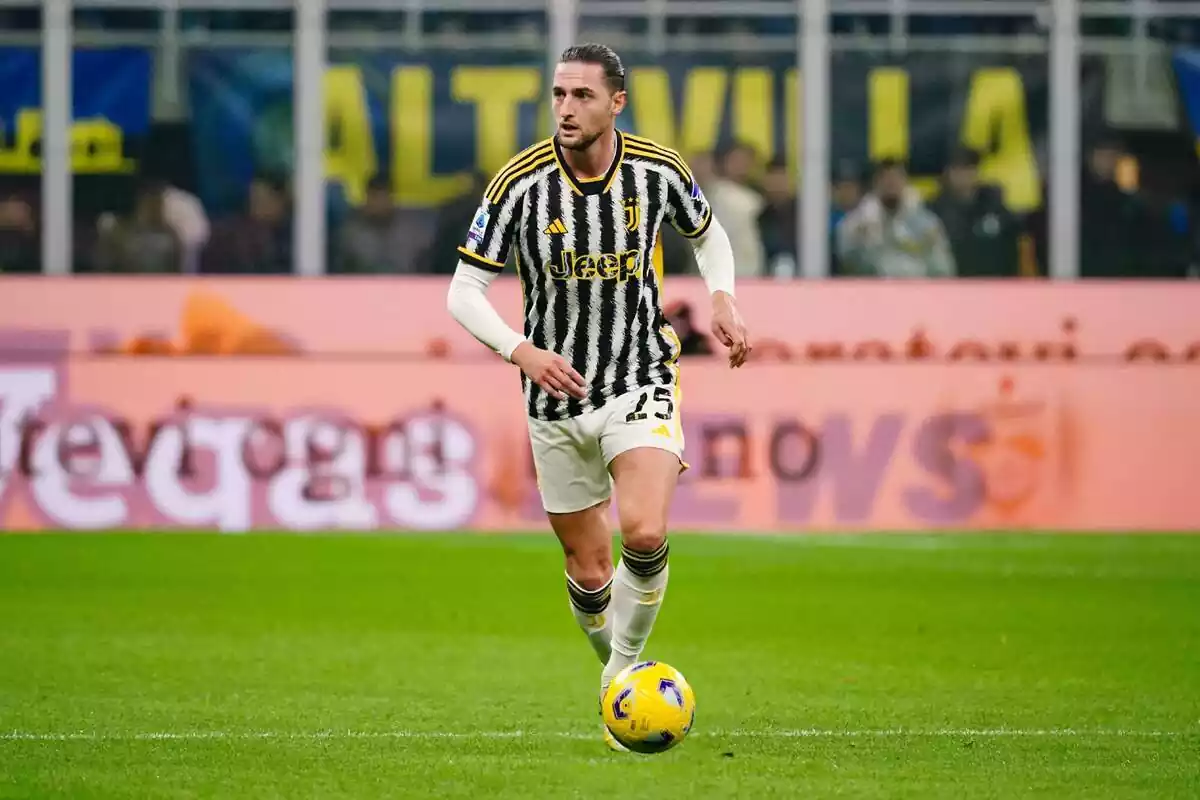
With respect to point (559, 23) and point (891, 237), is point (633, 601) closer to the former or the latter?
point (891, 237)

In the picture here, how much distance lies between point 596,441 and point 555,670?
1.96 m

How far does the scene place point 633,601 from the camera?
278 inches

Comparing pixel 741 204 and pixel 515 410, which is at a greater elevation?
pixel 741 204

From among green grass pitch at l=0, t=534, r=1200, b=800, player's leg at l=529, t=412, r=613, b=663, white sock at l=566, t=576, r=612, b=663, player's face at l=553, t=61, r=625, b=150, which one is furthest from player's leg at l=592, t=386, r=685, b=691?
player's face at l=553, t=61, r=625, b=150

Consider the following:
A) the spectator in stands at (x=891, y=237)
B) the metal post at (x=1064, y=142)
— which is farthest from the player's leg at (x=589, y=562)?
the metal post at (x=1064, y=142)

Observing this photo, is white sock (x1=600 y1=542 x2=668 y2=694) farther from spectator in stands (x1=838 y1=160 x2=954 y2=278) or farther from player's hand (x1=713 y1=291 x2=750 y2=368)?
spectator in stands (x1=838 y1=160 x2=954 y2=278)

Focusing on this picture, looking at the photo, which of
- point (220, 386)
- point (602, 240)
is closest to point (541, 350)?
point (602, 240)

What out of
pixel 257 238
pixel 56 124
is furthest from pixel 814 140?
pixel 56 124

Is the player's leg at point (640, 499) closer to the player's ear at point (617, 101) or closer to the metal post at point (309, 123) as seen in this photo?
the player's ear at point (617, 101)

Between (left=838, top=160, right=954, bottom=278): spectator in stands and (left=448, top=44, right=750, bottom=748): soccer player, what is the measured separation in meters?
9.61

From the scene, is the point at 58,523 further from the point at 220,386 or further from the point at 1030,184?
the point at 1030,184

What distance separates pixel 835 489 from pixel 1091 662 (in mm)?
6609

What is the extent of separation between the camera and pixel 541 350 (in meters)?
6.83

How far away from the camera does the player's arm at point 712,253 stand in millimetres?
6961
